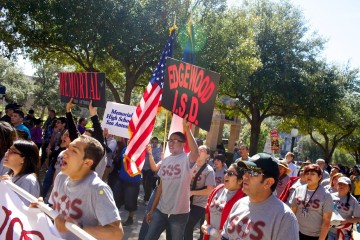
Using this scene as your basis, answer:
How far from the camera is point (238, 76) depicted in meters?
17.1

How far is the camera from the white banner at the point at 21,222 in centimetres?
251

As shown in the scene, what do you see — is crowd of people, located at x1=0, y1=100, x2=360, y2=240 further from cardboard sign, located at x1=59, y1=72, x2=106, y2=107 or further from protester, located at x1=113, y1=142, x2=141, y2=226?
cardboard sign, located at x1=59, y1=72, x2=106, y2=107

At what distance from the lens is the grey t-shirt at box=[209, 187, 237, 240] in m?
4.29

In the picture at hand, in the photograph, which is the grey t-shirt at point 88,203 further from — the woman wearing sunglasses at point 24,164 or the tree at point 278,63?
the tree at point 278,63

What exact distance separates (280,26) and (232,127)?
45.9 ft

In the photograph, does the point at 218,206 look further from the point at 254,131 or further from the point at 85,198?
the point at 254,131

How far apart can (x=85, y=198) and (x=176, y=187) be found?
2434 mm

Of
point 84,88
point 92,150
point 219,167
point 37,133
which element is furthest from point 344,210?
point 37,133

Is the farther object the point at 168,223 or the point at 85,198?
the point at 168,223

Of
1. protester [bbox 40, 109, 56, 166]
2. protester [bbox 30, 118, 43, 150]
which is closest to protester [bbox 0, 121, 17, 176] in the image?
protester [bbox 40, 109, 56, 166]

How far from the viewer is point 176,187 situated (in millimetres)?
5051

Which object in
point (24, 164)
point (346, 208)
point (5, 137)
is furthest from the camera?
point (346, 208)

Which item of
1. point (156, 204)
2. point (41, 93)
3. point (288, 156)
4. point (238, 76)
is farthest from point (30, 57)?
point (41, 93)

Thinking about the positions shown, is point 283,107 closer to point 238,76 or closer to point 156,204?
point 238,76
